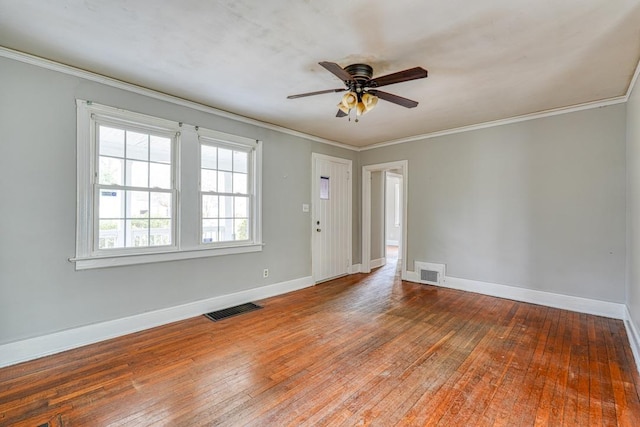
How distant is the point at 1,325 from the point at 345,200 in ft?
15.6

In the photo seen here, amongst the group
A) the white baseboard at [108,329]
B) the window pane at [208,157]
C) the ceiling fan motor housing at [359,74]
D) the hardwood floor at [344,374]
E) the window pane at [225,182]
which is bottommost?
the hardwood floor at [344,374]

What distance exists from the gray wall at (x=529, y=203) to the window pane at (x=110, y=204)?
4.33 m

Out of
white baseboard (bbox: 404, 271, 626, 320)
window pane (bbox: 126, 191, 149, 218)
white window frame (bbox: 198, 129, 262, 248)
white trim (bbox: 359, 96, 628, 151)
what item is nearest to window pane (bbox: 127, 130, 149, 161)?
window pane (bbox: 126, 191, 149, 218)

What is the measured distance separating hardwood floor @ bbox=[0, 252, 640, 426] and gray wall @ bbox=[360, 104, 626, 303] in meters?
0.63

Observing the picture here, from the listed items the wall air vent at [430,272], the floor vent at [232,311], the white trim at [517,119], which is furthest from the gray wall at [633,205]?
the floor vent at [232,311]

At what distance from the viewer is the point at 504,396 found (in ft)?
6.69

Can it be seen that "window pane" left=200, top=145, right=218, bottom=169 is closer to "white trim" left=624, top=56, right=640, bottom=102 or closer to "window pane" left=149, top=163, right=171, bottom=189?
"window pane" left=149, top=163, right=171, bottom=189

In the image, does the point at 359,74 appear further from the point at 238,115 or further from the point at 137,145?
the point at 137,145

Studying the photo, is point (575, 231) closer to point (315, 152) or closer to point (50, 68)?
point (315, 152)

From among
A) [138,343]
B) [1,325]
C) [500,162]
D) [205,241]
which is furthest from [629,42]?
[1,325]

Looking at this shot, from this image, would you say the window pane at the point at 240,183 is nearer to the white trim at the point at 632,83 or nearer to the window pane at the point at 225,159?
the window pane at the point at 225,159

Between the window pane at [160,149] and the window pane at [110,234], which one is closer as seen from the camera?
the window pane at [110,234]

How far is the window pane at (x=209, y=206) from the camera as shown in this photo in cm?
375

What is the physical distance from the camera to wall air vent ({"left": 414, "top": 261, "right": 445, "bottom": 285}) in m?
4.91
